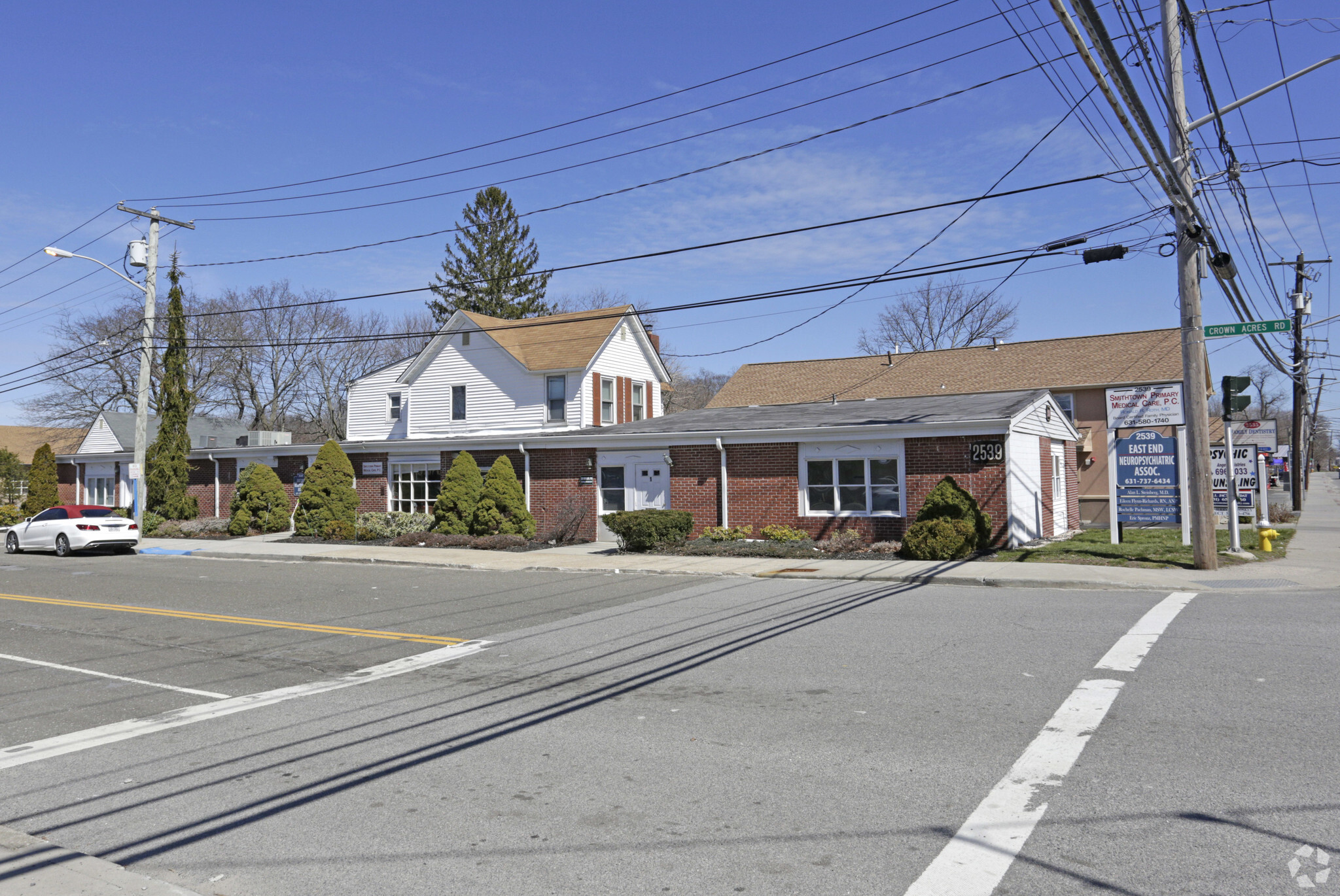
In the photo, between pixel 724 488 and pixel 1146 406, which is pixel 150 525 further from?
pixel 1146 406

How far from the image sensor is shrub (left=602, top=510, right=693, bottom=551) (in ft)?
70.9

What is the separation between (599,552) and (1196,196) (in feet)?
48.3

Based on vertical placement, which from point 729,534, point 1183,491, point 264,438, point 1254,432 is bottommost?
point 729,534

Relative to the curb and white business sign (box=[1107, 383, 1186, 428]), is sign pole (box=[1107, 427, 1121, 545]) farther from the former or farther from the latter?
the curb

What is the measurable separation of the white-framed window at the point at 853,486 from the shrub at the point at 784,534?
0.55 m

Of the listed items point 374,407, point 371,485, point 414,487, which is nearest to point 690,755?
point 414,487

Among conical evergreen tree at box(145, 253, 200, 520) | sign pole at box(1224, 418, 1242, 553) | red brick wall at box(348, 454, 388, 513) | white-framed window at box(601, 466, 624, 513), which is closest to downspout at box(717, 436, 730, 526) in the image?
white-framed window at box(601, 466, 624, 513)

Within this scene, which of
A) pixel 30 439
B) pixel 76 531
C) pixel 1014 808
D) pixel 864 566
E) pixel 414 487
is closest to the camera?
pixel 1014 808

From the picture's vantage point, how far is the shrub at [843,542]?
807 inches

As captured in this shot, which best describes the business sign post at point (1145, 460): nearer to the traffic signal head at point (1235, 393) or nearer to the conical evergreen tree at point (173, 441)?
the traffic signal head at point (1235, 393)

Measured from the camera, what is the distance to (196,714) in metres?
7.64

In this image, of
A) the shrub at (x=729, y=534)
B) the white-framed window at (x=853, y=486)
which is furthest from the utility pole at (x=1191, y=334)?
the shrub at (x=729, y=534)

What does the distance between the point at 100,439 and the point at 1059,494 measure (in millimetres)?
45475

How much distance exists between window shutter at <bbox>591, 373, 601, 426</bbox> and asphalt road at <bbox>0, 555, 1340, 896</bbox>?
21253mm
